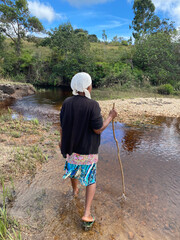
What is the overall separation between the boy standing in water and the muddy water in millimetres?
354

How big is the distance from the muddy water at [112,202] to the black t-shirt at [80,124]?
970 millimetres

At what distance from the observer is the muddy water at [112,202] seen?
2.24 m

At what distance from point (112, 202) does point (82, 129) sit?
144 cm

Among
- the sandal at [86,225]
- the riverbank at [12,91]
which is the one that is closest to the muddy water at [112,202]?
the sandal at [86,225]

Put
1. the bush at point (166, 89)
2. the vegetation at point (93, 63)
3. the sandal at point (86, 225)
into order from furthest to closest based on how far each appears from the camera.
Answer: the vegetation at point (93, 63) → the bush at point (166, 89) → the sandal at point (86, 225)

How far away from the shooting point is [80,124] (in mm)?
2094

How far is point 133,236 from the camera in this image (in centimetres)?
221

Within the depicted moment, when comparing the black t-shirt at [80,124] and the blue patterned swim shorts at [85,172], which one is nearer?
the black t-shirt at [80,124]

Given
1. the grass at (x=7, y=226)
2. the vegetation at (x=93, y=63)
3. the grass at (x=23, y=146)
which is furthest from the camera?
the vegetation at (x=93, y=63)

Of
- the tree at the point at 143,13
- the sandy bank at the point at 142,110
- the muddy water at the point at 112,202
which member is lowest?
the muddy water at the point at 112,202

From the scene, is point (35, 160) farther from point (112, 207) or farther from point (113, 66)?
point (113, 66)

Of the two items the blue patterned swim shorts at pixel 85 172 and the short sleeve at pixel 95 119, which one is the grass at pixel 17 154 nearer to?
the blue patterned swim shorts at pixel 85 172

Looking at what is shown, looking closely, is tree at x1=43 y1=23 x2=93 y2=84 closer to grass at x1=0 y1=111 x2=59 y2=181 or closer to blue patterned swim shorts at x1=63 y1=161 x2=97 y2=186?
grass at x1=0 y1=111 x2=59 y2=181

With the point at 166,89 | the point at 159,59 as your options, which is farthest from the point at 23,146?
the point at 159,59
